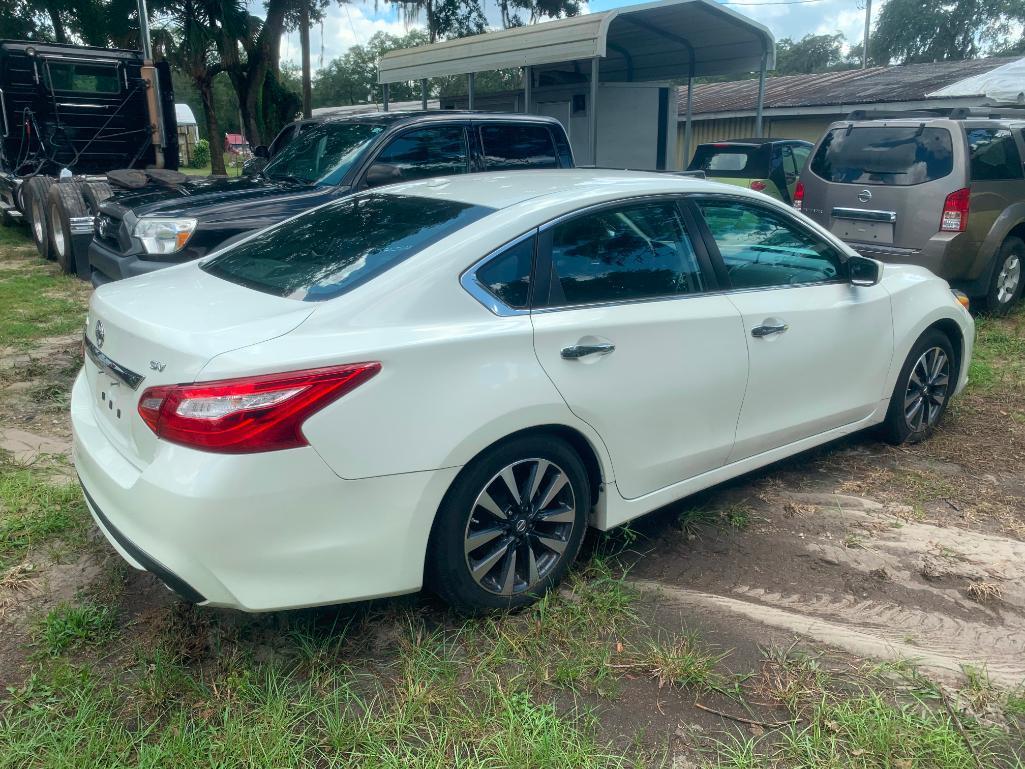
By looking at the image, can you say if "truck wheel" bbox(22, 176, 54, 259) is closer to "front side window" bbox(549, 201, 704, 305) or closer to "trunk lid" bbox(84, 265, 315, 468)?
"trunk lid" bbox(84, 265, 315, 468)

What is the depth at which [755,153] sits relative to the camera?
11609 millimetres

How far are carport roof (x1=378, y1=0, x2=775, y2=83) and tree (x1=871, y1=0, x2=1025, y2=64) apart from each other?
123 ft

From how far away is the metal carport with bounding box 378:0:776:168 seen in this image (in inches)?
428

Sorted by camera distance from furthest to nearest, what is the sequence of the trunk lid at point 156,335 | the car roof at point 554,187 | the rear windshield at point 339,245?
the car roof at point 554,187, the rear windshield at point 339,245, the trunk lid at point 156,335

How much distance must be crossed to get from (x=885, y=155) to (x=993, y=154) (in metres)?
0.99

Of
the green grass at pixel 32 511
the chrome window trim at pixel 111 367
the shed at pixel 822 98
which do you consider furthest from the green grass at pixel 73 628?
the shed at pixel 822 98

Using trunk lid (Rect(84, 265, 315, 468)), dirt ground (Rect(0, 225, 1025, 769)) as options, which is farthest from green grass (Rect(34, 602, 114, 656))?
trunk lid (Rect(84, 265, 315, 468))

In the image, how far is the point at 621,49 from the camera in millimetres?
14766

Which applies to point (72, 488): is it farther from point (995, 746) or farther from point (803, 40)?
point (803, 40)

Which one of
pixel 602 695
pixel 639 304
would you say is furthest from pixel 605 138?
pixel 602 695

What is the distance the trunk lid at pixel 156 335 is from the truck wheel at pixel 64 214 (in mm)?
6983

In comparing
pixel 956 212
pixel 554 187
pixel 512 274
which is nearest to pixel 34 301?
pixel 554 187

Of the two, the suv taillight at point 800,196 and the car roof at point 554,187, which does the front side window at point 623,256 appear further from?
the suv taillight at point 800,196

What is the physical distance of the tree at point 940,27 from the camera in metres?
44.3
